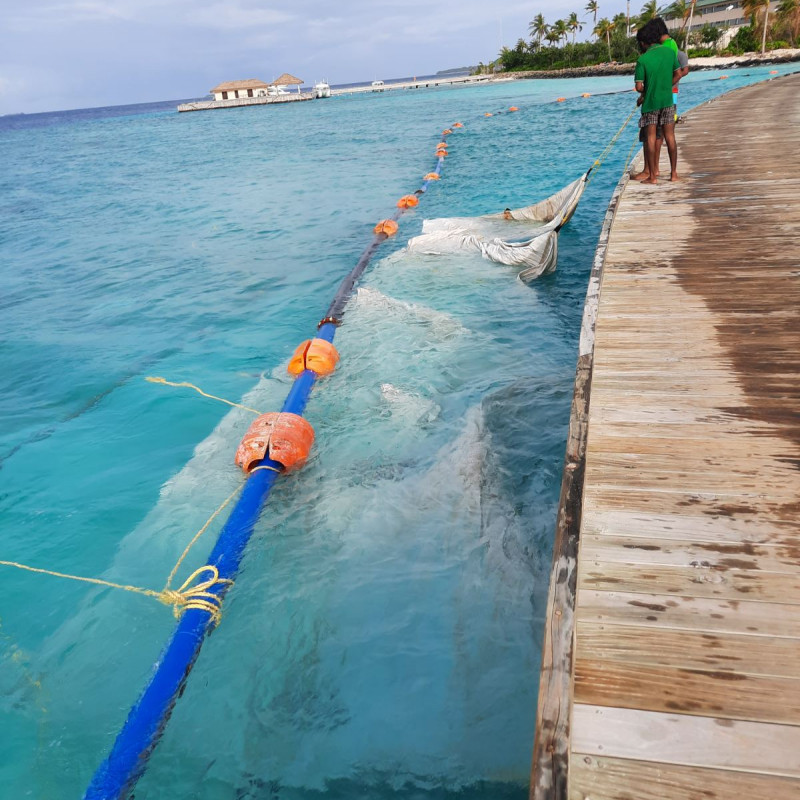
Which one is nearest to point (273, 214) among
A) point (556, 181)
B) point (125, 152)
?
point (556, 181)

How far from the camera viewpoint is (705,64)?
51469 millimetres

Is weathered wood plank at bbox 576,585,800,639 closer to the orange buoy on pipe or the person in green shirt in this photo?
the person in green shirt

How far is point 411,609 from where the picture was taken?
151 inches

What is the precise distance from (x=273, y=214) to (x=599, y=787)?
17.1m

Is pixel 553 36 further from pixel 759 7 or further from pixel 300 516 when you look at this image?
pixel 300 516

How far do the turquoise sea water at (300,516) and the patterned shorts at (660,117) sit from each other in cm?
250

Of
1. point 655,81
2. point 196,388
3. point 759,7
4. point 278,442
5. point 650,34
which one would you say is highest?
point 759,7

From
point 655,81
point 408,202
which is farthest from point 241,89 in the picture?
point 655,81

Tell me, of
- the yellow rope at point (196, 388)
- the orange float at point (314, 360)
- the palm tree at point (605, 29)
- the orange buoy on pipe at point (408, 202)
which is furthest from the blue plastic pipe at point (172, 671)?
the palm tree at point (605, 29)

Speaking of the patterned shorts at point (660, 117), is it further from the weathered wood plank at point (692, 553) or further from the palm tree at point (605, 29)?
the palm tree at point (605, 29)

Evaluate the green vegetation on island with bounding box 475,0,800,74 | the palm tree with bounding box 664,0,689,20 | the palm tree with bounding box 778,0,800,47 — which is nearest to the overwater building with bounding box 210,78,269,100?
the green vegetation on island with bounding box 475,0,800,74

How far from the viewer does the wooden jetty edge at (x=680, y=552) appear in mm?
1744

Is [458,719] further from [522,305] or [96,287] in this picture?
[96,287]

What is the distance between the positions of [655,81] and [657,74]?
9 cm
